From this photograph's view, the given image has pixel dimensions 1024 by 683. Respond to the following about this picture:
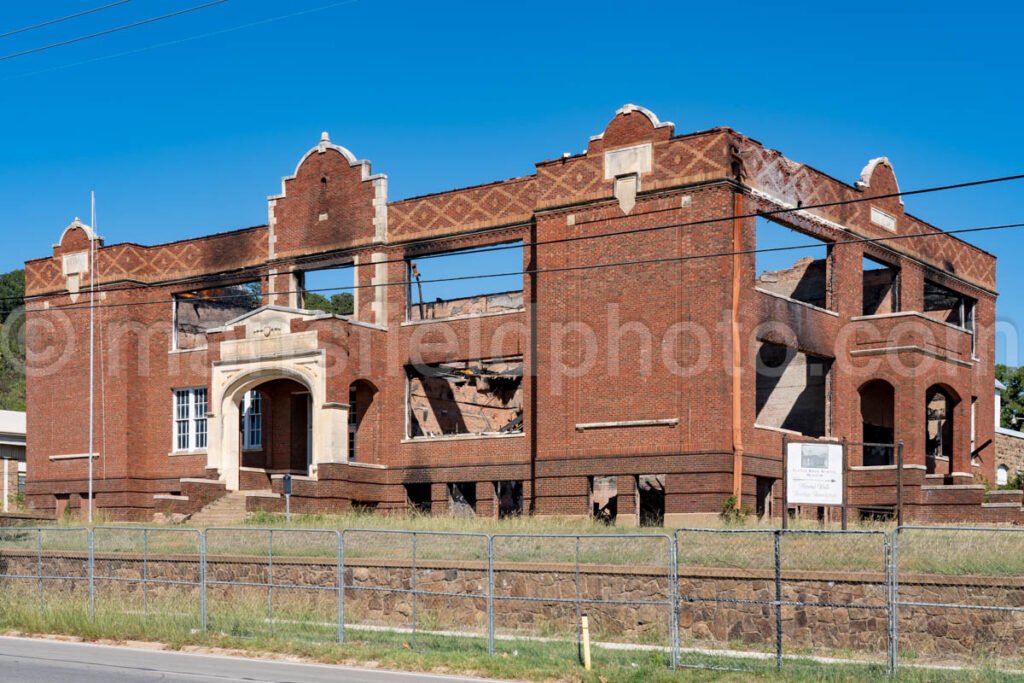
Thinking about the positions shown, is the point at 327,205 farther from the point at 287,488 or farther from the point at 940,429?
the point at 940,429

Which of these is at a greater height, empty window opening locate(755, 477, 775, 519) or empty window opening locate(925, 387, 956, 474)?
empty window opening locate(925, 387, 956, 474)

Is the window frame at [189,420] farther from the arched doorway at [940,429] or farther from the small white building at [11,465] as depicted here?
the arched doorway at [940,429]

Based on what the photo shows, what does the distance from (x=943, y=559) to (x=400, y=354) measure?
22971 mm

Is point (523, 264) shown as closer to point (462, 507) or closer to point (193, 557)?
point (462, 507)

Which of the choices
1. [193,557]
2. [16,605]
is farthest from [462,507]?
[16,605]

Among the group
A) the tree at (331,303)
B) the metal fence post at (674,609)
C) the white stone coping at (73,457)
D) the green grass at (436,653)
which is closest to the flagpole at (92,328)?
the white stone coping at (73,457)

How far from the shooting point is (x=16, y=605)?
24.5 m

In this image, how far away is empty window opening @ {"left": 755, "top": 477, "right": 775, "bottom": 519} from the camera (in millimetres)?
36156

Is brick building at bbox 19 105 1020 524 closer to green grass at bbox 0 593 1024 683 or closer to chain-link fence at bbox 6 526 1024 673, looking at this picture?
chain-link fence at bbox 6 526 1024 673

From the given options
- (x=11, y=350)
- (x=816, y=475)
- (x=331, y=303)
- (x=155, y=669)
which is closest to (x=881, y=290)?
(x=816, y=475)

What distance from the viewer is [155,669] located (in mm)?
18000

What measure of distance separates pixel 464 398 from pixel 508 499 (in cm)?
688

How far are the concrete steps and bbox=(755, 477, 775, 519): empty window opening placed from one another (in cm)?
1446

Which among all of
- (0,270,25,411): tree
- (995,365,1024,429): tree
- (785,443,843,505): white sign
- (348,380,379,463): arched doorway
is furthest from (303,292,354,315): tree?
(785,443,843,505): white sign
